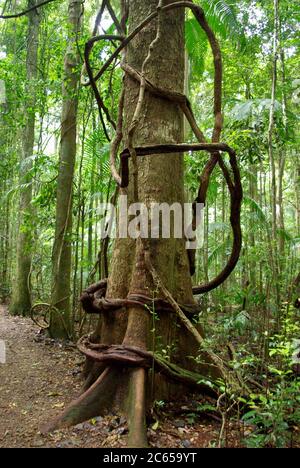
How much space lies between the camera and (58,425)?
7.98ft

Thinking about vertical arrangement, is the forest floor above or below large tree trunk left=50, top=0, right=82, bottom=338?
below

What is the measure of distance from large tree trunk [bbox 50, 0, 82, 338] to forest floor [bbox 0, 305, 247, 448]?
3.63 feet

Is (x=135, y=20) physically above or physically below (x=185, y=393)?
above

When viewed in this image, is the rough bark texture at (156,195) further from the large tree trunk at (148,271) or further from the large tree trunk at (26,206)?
the large tree trunk at (26,206)

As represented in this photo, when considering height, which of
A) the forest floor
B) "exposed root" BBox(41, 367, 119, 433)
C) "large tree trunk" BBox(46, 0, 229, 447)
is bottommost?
the forest floor

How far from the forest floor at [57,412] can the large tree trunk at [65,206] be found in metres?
1.11

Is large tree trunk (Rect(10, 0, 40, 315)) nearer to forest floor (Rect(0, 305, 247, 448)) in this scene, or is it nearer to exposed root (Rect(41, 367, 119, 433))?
forest floor (Rect(0, 305, 247, 448))

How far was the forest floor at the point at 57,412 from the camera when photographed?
231cm

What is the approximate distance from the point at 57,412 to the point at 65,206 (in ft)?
10.5

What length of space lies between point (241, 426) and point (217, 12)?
5.90 metres

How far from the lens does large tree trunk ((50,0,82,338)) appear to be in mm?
5160

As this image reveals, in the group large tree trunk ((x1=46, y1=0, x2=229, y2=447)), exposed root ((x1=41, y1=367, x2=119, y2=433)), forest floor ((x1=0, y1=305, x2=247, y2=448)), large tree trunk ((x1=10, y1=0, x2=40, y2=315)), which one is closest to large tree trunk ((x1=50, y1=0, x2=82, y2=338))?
forest floor ((x1=0, y1=305, x2=247, y2=448))

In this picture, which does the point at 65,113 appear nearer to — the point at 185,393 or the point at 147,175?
the point at 147,175
